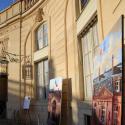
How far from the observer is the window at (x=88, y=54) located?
1106 centimetres

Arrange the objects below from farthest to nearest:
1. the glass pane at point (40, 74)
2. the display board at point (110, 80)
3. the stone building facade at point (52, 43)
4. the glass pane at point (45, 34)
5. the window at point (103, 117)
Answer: the glass pane at point (40, 74)
the glass pane at point (45, 34)
the stone building facade at point (52, 43)
the window at point (103, 117)
the display board at point (110, 80)

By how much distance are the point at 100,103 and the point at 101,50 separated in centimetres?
106

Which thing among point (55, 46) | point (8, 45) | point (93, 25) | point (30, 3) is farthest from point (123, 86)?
point (8, 45)

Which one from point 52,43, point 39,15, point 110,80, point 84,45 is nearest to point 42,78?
point 52,43

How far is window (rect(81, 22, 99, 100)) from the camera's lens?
11062mm

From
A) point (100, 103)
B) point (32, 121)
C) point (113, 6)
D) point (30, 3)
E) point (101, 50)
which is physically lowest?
point (32, 121)

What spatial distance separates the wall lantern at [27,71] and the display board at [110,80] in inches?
445

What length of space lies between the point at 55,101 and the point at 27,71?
18.5 ft

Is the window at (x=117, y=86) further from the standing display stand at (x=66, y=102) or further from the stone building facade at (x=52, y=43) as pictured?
the standing display stand at (x=66, y=102)

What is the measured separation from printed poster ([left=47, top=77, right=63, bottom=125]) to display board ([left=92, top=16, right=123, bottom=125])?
5.32 meters

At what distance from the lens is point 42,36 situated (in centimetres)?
1852

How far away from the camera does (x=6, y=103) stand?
2159cm

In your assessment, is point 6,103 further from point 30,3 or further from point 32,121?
point 30,3

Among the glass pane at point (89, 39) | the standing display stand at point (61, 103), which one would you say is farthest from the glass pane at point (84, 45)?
the standing display stand at point (61, 103)
